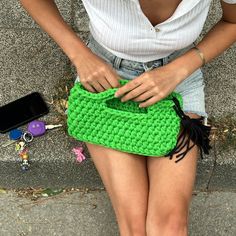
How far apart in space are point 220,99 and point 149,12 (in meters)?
0.66

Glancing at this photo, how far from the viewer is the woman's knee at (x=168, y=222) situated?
1675 mm

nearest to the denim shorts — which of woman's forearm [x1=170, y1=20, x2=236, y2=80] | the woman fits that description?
the woman

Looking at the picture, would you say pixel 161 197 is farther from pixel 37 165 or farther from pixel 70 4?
pixel 70 4

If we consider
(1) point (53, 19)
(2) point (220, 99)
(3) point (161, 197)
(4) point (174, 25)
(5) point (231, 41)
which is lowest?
(2) point (220, 99)

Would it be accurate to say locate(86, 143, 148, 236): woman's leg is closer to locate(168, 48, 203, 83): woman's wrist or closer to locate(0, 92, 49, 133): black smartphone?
locate(168, 48, 203, 83): woman's wrist

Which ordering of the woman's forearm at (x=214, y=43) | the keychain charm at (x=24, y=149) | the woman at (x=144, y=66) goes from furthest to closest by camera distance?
the keychain charm at (x=24, y=149)
the woman's forearm at (x=214, y=43)
the woman at (x=144, y=66)

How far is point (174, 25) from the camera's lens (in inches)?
65.6

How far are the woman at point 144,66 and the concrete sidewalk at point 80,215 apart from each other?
382 mm

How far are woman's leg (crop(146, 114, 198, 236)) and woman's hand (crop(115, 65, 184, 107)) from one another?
219 millimetres

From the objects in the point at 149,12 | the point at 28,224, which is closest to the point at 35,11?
the point at 149,12

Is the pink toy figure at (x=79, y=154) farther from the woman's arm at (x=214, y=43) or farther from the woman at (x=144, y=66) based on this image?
the woman's arm at (x=214, y=43)

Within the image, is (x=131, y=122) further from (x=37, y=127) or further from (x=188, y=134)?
(x=37, y=127)

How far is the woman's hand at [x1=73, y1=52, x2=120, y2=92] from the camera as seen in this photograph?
5.65 ft

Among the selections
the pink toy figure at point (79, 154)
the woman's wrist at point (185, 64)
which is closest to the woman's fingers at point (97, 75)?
the woman's wrist at point (185, 64)
